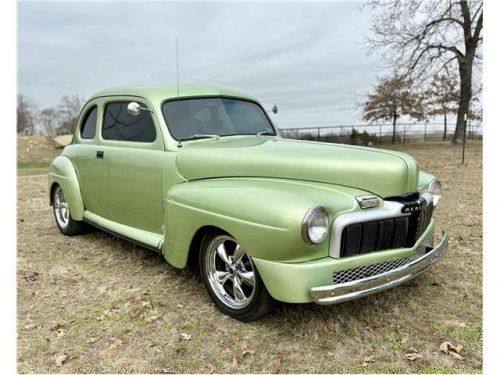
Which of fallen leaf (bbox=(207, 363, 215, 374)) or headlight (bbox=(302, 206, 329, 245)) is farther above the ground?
headlight (bbox=(302, 206, 329, 245))

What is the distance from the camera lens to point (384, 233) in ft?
10.1

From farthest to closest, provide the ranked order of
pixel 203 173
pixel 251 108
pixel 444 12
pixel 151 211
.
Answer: pixel 444 12 < pixel 251 108 < pixel 151 211 < pixel 203 173

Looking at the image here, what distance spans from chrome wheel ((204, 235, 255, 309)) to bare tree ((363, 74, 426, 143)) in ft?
80.3

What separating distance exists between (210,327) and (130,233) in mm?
1639

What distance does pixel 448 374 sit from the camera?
2693mm

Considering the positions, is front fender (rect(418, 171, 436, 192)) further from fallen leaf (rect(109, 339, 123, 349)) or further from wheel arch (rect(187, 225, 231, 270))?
fallen leaf (rect(109, 339, 123, 349))

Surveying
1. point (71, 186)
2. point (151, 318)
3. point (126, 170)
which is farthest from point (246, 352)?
point (71, 186)

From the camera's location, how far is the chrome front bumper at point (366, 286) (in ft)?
9.10

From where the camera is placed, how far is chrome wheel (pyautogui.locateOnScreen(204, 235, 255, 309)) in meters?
3.30

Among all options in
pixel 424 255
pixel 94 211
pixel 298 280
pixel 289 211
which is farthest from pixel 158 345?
pixel 94 211

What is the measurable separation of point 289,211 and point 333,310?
3.78ft

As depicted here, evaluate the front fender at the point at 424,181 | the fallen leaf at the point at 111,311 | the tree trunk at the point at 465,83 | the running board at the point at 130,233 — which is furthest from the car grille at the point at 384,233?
the tree trunk at the point at 465,83

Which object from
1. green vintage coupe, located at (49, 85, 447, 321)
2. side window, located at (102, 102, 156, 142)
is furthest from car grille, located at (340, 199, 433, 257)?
side window, located at (102, 102, 156, 142)

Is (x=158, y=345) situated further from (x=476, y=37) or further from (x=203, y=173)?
(x=476, y=37)
